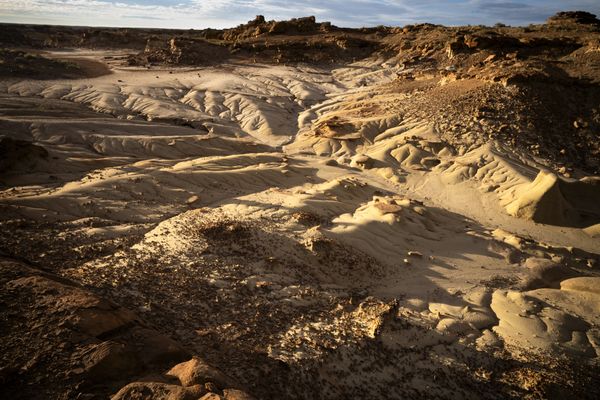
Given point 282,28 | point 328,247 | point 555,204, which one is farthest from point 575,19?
point 328,247

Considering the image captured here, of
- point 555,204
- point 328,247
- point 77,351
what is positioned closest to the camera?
point 77,351

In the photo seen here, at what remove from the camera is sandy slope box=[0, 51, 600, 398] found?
510 centimetres

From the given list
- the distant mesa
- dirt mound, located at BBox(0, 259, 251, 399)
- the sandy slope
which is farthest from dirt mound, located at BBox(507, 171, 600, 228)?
the distant mesa

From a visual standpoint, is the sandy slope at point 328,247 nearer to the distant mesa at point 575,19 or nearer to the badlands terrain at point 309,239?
the badlands terrain at point 309,239

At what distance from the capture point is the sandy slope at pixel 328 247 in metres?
5.10

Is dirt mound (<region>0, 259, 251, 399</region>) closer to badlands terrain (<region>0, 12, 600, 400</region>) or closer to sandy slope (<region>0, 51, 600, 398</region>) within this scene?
badlands terrain (<region>0, 12, 600, 400</region>)

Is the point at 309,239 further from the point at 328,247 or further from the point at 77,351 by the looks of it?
the point at 77,351

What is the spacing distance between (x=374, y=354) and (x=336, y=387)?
2.65 ft

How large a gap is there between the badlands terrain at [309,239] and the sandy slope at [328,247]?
0.14 feet

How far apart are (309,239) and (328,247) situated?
41 cm

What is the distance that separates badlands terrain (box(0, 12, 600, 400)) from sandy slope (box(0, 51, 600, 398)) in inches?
1.7

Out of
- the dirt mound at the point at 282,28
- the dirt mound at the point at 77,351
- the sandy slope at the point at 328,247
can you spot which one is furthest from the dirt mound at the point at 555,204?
the dirt mound at the point at 282,28

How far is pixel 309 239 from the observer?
742cm

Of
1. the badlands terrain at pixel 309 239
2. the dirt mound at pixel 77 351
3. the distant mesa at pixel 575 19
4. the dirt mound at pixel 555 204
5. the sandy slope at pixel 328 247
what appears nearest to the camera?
the dirt mound at pixel 77 351
